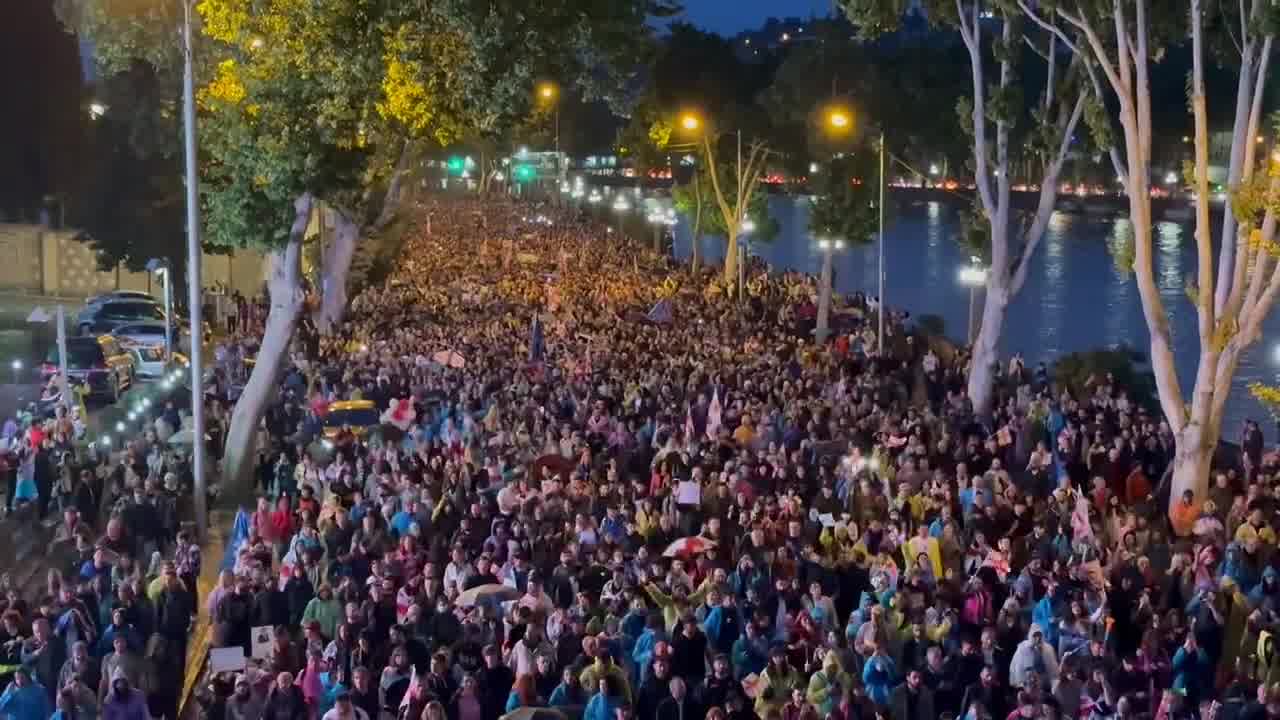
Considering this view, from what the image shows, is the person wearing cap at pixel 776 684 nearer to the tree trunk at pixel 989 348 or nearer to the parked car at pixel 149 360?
the tree trunk at pixel 989 348

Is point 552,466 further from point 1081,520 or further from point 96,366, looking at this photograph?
point 96,366

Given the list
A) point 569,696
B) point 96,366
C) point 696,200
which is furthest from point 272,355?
point 696,200

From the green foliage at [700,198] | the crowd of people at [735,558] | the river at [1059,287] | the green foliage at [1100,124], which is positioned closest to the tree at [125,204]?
the green foliage at [700,198]

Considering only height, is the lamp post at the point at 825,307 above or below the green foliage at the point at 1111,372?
above

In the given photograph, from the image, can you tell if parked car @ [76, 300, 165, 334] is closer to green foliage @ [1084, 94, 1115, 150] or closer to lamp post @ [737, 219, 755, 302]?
lamp post @ [737, 219, 755, 302]

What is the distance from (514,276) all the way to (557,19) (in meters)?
28.3

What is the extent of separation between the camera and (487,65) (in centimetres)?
1653

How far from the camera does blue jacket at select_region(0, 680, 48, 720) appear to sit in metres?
9.23

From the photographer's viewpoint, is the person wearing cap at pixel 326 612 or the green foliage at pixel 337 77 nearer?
the person wearing cap at pixel 326 612

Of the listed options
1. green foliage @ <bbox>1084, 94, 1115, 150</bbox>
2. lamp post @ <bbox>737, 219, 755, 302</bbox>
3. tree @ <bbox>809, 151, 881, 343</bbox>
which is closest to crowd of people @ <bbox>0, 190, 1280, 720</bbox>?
green foliage @ <bbox>1084, 94, 1115, 150</bbox>

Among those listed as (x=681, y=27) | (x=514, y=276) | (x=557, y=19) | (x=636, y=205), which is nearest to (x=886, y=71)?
(x=681, y=27)

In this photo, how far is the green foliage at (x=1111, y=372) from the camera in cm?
2772

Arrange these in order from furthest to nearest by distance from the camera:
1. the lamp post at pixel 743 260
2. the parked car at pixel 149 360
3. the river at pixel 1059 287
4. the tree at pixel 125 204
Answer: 1. the river at pixel 1059 287
2. the tree at pixel 125 204
3. the lamp post at pixel 743 260
4. the parked car at pixel 149 360

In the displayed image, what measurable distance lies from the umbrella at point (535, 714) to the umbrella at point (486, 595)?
1853mm
